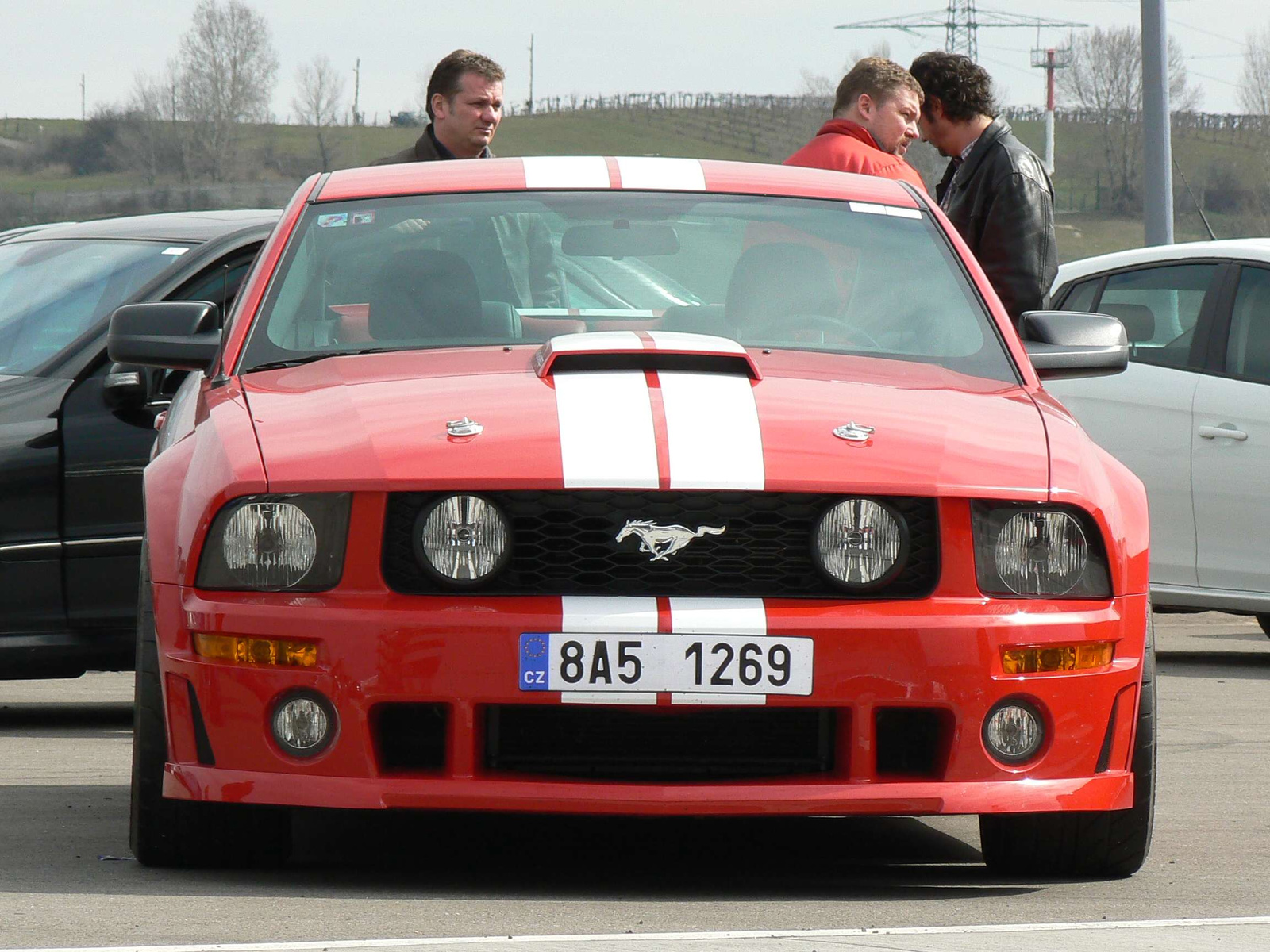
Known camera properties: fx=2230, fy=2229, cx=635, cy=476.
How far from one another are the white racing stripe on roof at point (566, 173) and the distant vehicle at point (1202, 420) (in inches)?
158

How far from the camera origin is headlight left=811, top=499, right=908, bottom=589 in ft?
13.0

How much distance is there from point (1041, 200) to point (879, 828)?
110 inches

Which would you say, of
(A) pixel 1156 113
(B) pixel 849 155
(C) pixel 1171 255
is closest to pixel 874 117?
(B) pixel 849 155

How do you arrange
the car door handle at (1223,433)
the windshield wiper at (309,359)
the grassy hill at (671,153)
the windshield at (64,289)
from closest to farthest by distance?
the windshield wiper at (309,359) < the windshield at (64,289) < the car door handle at (1223,433) < the grassy hill at (671,153)

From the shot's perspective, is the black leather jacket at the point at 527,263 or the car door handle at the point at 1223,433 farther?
the car door handle at the point at 1223,433

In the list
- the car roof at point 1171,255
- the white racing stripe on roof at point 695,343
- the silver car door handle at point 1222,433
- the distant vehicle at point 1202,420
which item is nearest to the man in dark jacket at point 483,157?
the white racing stripe on roof at point 695,343

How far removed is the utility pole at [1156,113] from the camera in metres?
15.6

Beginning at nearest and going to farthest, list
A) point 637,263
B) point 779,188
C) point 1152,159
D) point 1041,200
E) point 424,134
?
point 637,263 → point 779,188 → point 1041,200 → point 424,134 → point 1152,159

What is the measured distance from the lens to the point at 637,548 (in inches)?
155

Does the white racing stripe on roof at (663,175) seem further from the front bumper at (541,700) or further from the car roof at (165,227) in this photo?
the car roof at (165,227)

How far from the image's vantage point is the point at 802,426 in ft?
13.5

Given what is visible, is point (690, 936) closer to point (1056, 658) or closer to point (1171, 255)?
point (1056, 658)

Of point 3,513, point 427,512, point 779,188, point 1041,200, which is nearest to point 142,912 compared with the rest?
point 427,512

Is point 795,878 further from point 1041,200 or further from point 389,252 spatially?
point 1041,200
